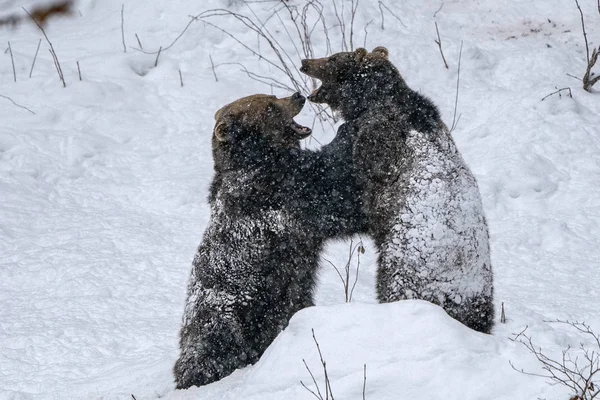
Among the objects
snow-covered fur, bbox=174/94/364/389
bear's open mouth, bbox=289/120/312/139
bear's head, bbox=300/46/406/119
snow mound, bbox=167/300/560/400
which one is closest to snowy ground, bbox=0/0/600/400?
snow mound, bbox=167/300/560/400

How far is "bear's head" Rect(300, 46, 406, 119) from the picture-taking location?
580 centimetres

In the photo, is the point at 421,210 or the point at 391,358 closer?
the point at 391,358

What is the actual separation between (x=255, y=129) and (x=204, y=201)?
11.4 feet

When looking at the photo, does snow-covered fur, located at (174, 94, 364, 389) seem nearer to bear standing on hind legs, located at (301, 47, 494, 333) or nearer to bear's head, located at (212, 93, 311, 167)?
bear's head, located at (212, 93, 311, 167)

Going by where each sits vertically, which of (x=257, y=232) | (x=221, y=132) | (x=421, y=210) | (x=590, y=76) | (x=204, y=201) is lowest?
(x=257, y=232)

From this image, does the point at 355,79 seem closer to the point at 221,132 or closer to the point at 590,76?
the point at 221,132

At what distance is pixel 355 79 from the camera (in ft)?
19.7

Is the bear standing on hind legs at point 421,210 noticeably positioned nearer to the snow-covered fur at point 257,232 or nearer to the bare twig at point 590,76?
the snow-covered fur at point 257,232

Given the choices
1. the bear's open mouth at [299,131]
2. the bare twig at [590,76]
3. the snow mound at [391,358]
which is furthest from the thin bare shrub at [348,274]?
the bare twig at [590,76]

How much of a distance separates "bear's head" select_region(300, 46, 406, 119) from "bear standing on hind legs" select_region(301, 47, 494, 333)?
125 millimetres

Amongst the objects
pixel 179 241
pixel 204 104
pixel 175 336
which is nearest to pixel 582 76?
pixel 204 104

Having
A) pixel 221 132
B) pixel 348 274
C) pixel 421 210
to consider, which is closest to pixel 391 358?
pixel 421 210

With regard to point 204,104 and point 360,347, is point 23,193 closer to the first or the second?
point 204,104

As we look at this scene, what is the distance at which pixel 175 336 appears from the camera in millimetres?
6805
